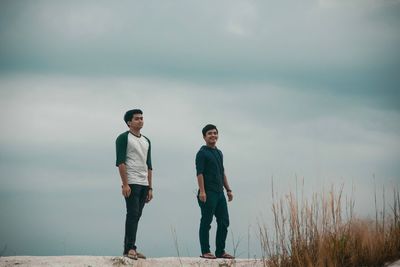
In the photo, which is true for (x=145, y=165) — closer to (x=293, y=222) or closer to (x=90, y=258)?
(x=90, y=258)

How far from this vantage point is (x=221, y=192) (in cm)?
799

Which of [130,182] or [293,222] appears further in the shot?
[130,182]

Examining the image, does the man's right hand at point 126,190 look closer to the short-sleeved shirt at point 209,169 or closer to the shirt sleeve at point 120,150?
the shirt sleeve at point 120,150

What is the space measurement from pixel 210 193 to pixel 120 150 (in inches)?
59.4

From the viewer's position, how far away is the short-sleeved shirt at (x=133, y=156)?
7168mm

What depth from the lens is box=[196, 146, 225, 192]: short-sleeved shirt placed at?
311 inches

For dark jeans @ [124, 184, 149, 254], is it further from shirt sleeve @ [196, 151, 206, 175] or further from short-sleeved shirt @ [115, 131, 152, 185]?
shirt sleeve @ [196, 151, 206, 175]

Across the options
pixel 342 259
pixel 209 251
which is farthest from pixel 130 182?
pixel 342 259

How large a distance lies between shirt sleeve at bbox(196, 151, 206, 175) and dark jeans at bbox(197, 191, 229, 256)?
0.34 m

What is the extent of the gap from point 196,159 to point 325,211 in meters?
2.40

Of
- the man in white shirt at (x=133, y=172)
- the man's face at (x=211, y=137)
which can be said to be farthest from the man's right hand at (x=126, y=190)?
the man's face at (x=211, y=137)

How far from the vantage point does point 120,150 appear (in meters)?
7.16

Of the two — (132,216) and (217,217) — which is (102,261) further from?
(217,217)

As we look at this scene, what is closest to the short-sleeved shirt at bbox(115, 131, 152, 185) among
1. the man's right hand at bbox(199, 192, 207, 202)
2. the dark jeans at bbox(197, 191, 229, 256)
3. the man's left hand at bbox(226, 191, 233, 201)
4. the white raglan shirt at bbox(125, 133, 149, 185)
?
the white raglan shirt at bbox(125, 133, 149, 185)
